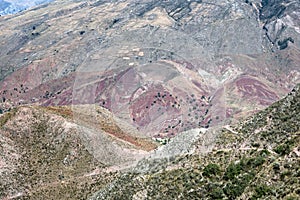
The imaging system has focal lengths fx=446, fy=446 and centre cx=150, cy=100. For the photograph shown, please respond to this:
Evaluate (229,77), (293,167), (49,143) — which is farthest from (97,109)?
(229,77)

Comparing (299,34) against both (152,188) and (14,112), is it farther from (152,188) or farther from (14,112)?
(152,188)

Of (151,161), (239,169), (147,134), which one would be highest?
(147,134)

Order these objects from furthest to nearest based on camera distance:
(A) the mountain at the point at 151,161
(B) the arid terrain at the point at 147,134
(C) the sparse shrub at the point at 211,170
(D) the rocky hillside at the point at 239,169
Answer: (C) the sparse shrub at the point at 211,170 → (B) the arid terrain at the point at 147,134 → (A) the mountain at the point at 151,161 → (D) the rocky hillside at the point at 239,169

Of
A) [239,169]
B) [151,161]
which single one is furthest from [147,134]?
[151,161]

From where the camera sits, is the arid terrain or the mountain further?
the arid terrain

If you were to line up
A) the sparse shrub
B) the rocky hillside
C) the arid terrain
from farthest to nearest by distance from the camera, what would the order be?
the sparse shrub, the arid terrain, the rocky hillside

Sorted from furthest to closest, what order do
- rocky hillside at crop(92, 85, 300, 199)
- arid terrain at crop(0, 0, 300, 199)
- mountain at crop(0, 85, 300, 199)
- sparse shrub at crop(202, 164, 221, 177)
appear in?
1. sparse shrub at crop(202, 164, 221, 177)
2. arid terrain at crop(0, 0, 300, 199)
3. mountain at crop(0, 85, 300, 199)
4. rocky hillside at crop(92, 85, 300, 199)

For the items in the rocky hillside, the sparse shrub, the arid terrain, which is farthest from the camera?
the sparse shrub

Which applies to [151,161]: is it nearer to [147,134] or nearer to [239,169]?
[147,134]

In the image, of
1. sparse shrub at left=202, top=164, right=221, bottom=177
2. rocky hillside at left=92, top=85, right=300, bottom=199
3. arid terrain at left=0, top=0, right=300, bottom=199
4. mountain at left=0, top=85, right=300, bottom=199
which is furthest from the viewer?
sparse shrub at left=202, top=164, right=221, bottom=177

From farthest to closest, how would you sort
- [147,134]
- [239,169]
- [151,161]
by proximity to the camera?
[151,161]
[147,134]
[239,169]

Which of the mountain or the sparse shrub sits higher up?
the sparse shrub
